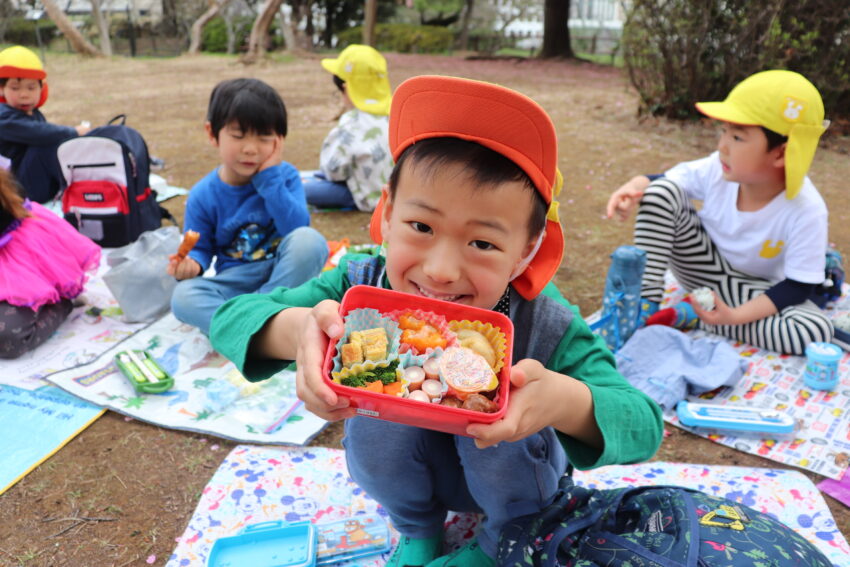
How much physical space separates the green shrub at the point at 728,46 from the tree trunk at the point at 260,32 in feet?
30.7

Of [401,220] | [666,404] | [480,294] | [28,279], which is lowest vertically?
[666,404]

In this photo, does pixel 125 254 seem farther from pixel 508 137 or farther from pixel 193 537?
pixel 508 137

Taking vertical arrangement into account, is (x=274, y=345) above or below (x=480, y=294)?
below

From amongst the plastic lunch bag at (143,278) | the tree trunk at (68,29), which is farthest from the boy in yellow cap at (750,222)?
the tree trunk at (68,29)

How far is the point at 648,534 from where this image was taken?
1.48 m

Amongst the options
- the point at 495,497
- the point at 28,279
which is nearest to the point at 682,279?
the point at 495,497

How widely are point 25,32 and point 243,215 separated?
82.5 ft

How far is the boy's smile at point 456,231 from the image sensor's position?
1226 mm

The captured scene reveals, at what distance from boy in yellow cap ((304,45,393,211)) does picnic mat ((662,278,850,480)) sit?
2647 millimetres

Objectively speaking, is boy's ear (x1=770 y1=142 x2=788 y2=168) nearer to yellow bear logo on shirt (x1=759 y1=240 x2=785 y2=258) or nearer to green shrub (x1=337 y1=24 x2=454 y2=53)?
yellow bear logo on shirt (x1=759 y1=240 x2=785 y2=258)

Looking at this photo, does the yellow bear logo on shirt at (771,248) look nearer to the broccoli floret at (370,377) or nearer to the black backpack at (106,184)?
the broccoli floret at (370,377)

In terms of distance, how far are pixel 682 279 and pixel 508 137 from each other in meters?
2.57

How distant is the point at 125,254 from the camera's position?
10.9ft

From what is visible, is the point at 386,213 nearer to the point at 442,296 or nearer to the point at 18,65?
the point at 442,296
